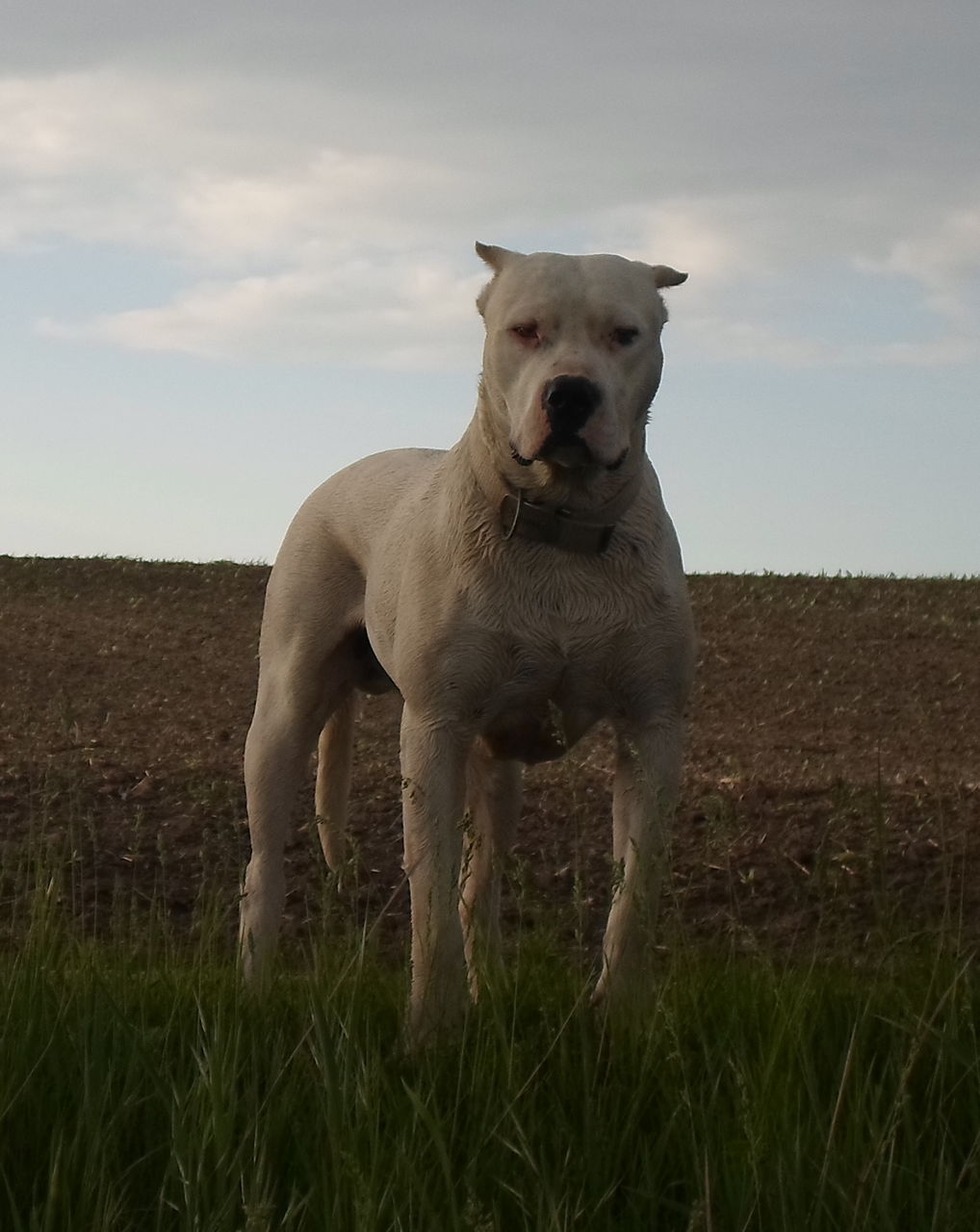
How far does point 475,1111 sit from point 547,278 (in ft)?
7.05

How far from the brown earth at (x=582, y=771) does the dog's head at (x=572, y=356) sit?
0.94m

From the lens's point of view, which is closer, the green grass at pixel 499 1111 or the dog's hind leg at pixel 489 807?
the green grass at pixel 499 1111

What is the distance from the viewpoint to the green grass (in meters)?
2.79

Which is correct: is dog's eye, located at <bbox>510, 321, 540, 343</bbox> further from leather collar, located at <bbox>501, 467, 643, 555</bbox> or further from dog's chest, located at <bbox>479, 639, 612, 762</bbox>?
dog's chest, located at <bbox>479, 639, 612, 762</bbox>

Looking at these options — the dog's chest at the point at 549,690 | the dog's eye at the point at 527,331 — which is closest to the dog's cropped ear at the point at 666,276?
the dog's eye at the point at 527,331

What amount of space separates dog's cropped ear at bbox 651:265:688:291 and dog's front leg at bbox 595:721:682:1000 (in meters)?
1.27

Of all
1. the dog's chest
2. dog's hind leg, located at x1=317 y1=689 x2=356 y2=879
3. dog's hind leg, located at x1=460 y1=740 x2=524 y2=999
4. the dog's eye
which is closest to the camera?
the dog's eye

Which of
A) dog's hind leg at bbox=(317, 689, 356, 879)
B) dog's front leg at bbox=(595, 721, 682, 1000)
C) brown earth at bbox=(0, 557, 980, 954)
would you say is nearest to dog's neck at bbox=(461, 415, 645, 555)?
dog's front leg at bbox=(595, 721, 682, 1000)

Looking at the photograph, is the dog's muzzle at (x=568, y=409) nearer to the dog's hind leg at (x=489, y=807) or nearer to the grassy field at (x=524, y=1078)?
the grassy field at (x=524, y=1078)

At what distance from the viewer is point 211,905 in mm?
4883

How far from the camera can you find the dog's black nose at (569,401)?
3984 mm

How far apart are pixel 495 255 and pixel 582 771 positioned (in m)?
5.20

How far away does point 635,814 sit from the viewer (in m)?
4.33

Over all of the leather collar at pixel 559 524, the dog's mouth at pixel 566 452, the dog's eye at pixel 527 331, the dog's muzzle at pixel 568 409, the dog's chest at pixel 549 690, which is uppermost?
the dog's eye at pixel 527 331
